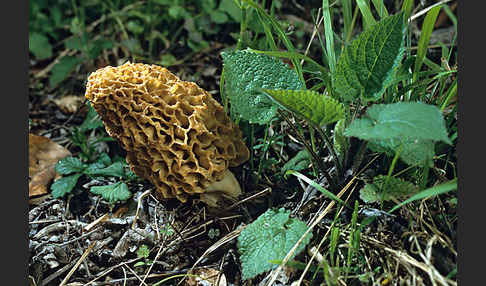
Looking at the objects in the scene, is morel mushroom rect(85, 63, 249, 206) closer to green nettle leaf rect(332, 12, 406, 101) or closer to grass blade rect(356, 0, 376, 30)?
green nettle leaf rect(332, 12, 406, 101)

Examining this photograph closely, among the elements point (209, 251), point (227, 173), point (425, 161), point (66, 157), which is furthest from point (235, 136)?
point (66, 157)

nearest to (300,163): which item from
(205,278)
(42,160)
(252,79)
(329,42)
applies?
(252,79)

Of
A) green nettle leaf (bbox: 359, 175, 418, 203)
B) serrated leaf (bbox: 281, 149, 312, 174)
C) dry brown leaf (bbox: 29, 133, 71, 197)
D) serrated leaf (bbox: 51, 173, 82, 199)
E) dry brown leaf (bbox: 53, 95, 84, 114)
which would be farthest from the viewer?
dry brown leaf (bbox: 53, 95, 84, 114)

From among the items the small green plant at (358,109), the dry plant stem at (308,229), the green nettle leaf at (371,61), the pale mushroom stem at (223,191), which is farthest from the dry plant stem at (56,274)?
the green nettle leaf at (371,61)

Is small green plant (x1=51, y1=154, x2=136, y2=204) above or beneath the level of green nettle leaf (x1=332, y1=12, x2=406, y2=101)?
beneath

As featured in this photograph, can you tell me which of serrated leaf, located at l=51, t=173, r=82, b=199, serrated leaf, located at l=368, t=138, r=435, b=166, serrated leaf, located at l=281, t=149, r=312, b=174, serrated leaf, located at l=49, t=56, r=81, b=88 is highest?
serrated leaf, located at l=368, t=138, r=435, b=166

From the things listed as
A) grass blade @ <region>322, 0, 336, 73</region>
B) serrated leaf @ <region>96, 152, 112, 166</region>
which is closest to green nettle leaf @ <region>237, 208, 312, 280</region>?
grass blade @ <region>322, 0, 336, 73</region>

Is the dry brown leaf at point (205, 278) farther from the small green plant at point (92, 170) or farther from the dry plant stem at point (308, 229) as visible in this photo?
the small green plant at point (92, 170)

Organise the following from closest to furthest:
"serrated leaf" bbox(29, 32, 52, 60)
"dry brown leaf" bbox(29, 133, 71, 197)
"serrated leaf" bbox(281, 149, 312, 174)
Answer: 1. "serrated leaf" bbox(281, 149, 312, 174)
2. "dry brown leaf" bbox(29, 133, 71, 197)
3. "serrated leaf" bbox(29, 32, 52, 60)
